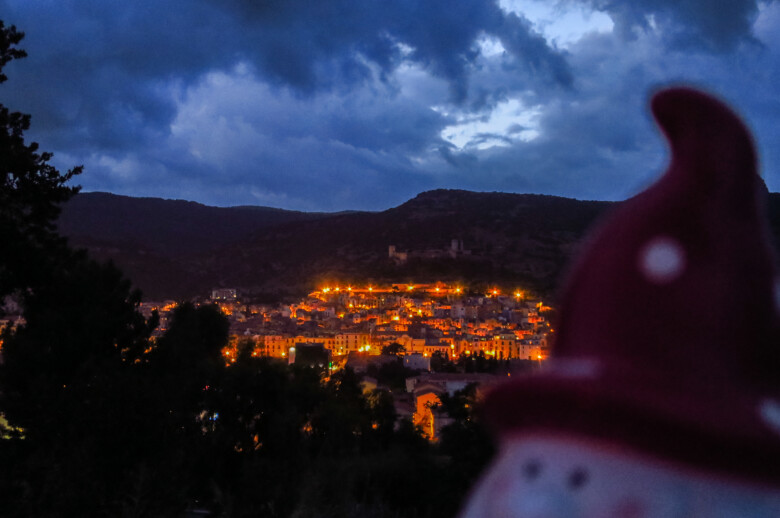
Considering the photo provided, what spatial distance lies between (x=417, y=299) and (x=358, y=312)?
9.02m

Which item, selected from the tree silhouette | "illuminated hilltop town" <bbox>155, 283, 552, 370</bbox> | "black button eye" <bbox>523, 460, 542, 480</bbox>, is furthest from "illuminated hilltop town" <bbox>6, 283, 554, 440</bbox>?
"black button eye" <bbox>523, 460, 542, 480</bbox>

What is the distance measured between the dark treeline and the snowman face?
3.58 m

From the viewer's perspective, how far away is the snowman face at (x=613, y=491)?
3.78 ft

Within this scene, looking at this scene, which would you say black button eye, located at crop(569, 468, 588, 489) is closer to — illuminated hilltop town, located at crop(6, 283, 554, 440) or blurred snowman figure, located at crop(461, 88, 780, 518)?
blurred snowman figure, located at crop(461, 88, 780, 518)

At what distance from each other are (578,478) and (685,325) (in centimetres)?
36

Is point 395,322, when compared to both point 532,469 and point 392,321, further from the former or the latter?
point 532,469

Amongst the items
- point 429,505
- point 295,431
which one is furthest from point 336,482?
point 295,431

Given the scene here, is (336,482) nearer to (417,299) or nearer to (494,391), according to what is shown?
(494,391)

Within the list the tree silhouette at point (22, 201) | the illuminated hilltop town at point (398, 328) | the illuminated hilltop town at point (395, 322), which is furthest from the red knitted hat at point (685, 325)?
the illuminated hilltop town at point (395, 322)

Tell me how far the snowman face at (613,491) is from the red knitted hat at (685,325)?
0.03 m

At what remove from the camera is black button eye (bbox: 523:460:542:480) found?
1.28 meters

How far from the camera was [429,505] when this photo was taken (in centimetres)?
636

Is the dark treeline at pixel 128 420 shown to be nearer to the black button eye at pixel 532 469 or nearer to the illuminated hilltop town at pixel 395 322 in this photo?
the black button eye at pixel 532 469

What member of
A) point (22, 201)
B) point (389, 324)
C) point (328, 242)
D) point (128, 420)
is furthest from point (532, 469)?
point (328, 242)
